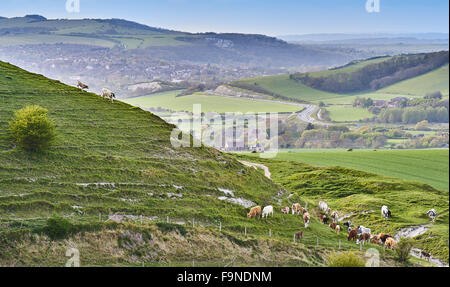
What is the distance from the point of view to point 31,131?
40.2 meters

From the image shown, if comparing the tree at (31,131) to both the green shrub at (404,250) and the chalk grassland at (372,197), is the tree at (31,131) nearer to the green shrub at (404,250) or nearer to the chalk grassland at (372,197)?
the chalk grassland at (372,197)

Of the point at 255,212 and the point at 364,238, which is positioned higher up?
the point at 255,212

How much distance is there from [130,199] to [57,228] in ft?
30.1

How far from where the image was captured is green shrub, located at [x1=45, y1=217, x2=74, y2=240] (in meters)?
28.6

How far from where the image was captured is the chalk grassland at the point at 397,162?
302ft

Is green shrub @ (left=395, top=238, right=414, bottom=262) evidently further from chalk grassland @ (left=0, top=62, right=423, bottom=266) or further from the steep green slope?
the steep green slope

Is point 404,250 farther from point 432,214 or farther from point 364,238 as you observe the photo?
point 432,214

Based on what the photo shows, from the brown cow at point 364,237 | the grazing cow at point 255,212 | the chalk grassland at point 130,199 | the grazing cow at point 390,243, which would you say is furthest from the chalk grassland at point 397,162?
the grazing cow at point 255,212

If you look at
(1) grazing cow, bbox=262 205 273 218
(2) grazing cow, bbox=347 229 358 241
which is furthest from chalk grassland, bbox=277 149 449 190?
(1) grazing cow, bbox=262 205 273 218

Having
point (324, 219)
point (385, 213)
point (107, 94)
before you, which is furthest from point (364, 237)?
point (107, 94)

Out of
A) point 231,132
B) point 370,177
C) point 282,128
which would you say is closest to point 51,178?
point 370,177

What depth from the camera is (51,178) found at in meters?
37.6
